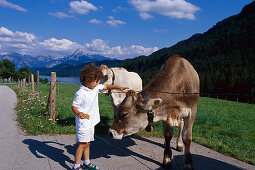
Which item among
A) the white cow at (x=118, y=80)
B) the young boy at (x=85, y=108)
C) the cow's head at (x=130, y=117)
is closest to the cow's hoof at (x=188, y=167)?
the cow's head at (x=130, y=117)

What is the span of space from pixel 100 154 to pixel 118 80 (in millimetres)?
2850

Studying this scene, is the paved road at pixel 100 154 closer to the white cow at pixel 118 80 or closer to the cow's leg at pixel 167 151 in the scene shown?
the cow's leg at pixel 167 151

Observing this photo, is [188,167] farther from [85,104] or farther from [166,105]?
[85,104]

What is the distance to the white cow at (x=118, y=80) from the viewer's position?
6.78 metres

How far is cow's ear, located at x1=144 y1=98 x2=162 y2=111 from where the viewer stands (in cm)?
361

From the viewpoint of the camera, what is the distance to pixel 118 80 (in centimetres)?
705

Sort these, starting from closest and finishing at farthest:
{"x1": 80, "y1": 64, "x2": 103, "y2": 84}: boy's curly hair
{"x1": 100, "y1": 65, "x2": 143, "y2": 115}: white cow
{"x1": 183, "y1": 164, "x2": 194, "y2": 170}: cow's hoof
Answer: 1. {"x1": 80, "y1": 64, "x2": 103, "y2": 84}: boy's curly hair
2. {"x1": 183, "y1": 164, "x2": 194, "y2": 170}: cow's hoof
3. {"x1": 100, "y1": 65, "x2": 143, "y2": 115}: white cow

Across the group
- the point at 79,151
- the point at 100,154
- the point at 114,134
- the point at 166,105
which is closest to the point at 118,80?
the point at 100,154

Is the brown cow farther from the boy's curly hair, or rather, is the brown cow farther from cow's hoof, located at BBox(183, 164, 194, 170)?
the boy's curly hair

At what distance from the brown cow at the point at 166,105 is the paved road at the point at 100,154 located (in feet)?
2.11

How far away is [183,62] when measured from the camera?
15.5ft

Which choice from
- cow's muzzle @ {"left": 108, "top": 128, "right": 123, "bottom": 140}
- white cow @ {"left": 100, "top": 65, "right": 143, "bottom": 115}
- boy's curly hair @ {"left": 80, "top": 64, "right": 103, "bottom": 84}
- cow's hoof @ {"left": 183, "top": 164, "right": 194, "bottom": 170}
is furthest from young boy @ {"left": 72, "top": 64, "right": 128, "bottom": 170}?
white cow @ {"left": 100, "top": 65, "right": 143, "bottom": 115}

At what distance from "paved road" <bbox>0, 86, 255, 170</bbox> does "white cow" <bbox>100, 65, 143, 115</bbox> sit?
55.0 inches

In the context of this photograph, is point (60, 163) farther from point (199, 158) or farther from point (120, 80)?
point (120, 80)
